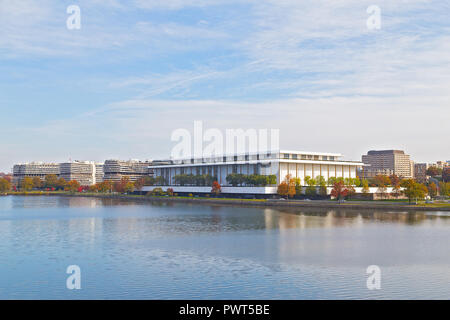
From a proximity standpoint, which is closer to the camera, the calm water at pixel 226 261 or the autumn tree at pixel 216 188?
the calm water at pixel 226 261

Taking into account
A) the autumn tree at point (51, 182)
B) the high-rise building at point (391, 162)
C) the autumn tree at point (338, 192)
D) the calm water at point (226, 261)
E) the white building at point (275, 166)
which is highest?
the high-rise building at point (391, 162)

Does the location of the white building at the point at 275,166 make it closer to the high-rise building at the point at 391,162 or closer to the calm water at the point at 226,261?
the calm water at the point at 226,261

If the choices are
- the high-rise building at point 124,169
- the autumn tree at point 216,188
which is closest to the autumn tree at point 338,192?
the autumn tree at point 216,188

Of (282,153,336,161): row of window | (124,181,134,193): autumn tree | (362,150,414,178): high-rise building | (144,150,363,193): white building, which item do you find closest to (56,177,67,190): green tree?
(124,181,134,193): autumn tree

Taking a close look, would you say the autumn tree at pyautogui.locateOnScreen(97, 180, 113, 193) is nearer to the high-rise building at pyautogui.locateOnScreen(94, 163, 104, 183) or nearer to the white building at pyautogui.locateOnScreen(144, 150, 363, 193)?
the white building at pyautogui.locateOnScreen(144, 150, 363, 193)

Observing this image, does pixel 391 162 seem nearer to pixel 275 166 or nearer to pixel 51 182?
pixel 275 166

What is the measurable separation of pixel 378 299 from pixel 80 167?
164963 millimetres

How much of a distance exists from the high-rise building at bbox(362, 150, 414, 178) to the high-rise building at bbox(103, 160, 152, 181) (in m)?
78.9

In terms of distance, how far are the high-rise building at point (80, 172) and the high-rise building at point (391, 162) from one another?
98.8 metres

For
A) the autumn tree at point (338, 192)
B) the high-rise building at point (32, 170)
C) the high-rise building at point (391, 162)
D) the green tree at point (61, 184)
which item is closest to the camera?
the autumn tree at point (338, 192)

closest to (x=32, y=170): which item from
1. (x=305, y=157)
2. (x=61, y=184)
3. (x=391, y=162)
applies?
(x=61, y=184)

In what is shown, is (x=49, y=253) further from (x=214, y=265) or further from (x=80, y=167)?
(x=80, y=167)

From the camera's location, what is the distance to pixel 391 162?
158500 mm

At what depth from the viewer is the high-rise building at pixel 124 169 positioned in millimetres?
157375
